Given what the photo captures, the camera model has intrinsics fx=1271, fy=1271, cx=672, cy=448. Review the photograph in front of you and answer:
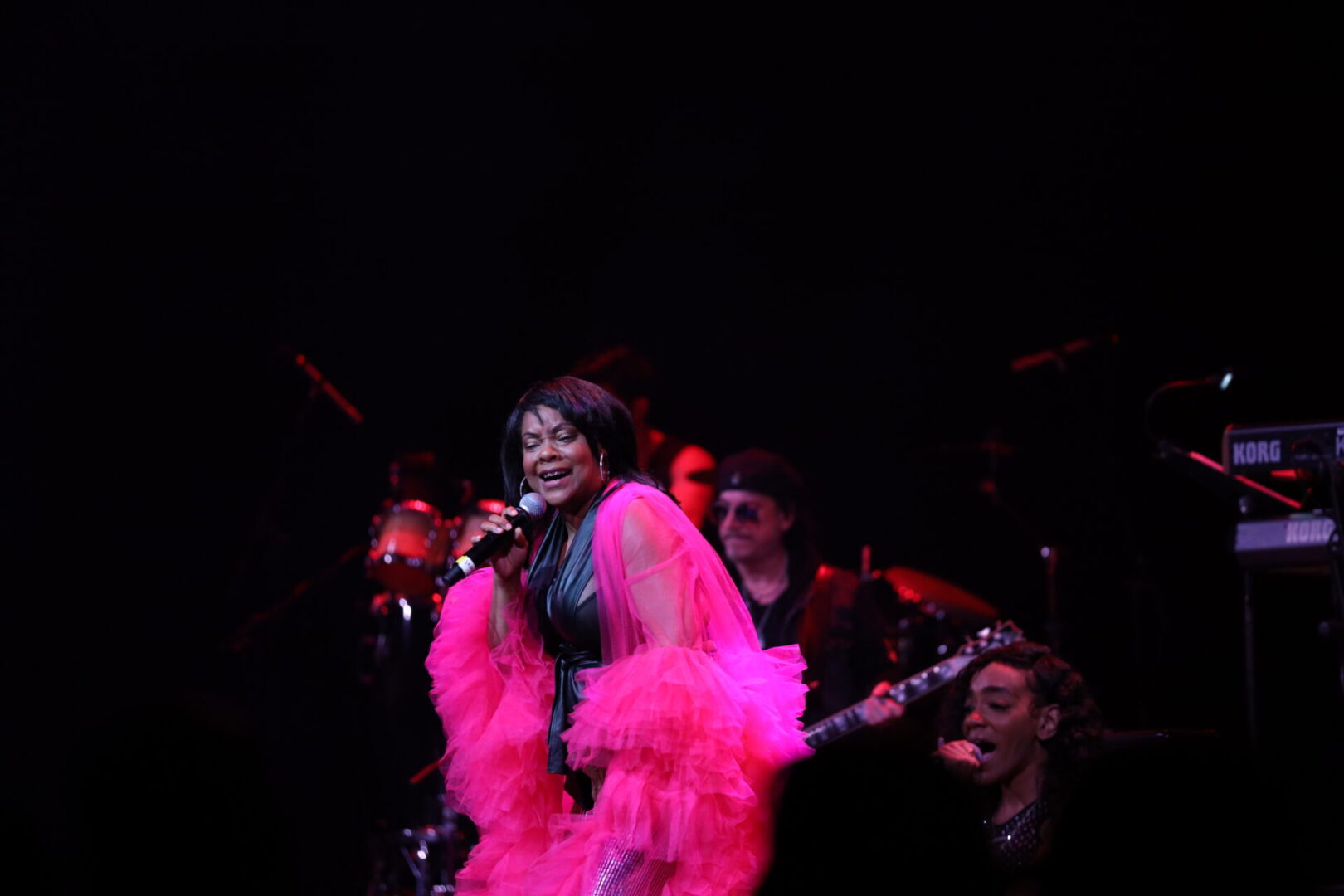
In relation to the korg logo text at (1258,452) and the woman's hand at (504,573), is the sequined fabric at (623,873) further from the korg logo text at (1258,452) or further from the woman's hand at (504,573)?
the korg logo text at (1258,452)

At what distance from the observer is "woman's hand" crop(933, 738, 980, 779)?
3.59 m

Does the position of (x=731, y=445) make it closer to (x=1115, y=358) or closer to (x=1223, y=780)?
(x=1115, y=358)

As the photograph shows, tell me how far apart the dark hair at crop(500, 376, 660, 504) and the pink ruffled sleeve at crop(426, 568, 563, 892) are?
494 millimetres

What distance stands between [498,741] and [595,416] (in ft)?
2.88

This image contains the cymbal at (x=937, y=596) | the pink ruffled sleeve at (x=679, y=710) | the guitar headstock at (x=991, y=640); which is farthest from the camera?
the cymbal at (x=937, y=596)

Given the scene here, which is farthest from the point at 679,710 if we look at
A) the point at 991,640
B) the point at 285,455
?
the point at 285,455

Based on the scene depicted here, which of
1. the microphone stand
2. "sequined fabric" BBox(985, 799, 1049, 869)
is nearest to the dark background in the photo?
the microphone stand

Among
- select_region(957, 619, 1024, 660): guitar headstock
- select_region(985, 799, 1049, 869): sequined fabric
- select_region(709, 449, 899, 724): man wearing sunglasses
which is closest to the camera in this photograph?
select_region(985, 799, 1049, 869): sequined fabric

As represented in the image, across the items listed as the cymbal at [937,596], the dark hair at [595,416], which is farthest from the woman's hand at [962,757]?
the cymbal at [937,596]

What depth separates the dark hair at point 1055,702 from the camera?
3670 mm

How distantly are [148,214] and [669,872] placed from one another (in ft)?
16.8

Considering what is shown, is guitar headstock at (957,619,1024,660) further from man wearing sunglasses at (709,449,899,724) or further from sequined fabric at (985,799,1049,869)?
sequined fabric at (985,799,1049,869)

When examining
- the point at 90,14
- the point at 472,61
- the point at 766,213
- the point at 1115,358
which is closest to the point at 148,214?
the point at 90,14

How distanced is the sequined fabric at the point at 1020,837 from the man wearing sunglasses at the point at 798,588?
6.33 ft
